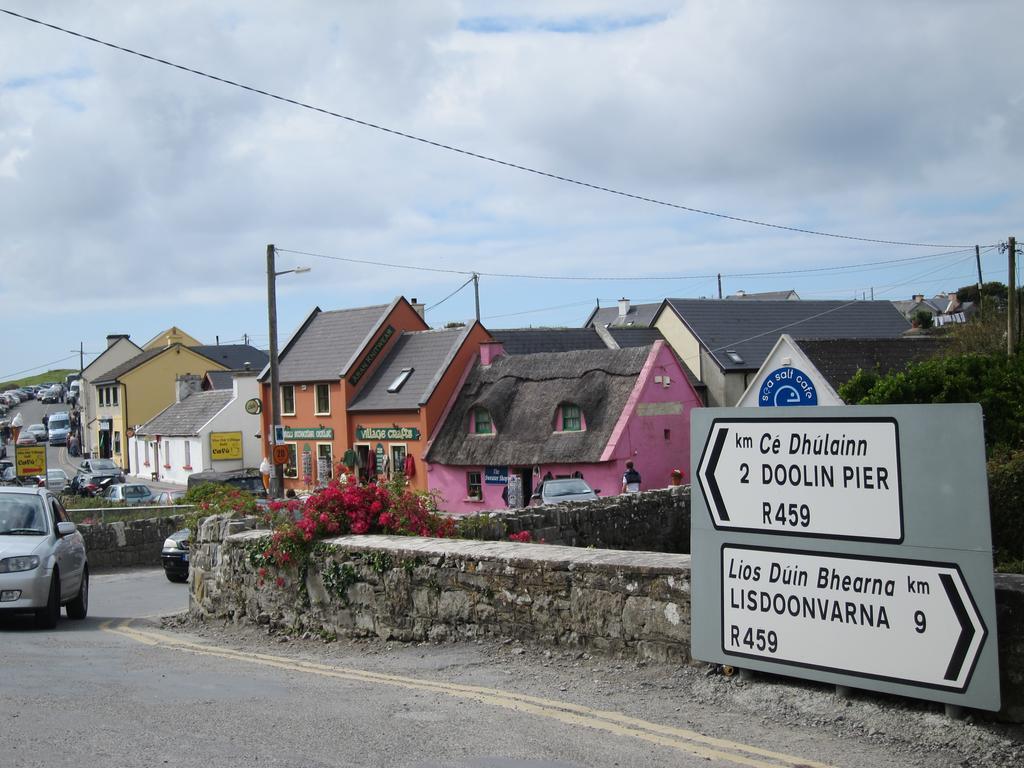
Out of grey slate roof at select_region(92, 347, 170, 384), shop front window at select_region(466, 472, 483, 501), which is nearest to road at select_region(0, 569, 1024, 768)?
shop front window at select_region(466, 472, 483, 501)

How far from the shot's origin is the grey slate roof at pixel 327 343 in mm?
52531

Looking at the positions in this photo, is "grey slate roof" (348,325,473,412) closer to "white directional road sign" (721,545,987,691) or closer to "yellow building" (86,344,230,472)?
"yellow building" (86,344,230,472)

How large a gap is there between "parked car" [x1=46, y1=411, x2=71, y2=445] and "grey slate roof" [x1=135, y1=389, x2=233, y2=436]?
3203 cm

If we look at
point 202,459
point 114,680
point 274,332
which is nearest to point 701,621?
point 114,680

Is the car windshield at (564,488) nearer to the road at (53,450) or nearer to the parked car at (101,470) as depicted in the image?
the parked car at (101,470)

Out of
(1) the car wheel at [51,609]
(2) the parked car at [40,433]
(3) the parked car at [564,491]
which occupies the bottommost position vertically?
(1) the car wheel at [51,609]

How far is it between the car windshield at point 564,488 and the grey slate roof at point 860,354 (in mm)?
14129

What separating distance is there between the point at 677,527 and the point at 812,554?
15.7m

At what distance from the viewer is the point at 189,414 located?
214ft

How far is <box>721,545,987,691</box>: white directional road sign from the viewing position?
5938mm

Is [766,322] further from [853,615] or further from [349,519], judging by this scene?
[853,615]

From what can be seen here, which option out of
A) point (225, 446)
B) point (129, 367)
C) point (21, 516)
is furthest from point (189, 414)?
point (21, 516)

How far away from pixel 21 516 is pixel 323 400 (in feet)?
127

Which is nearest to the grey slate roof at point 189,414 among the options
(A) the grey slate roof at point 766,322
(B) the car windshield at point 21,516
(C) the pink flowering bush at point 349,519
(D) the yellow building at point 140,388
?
(D) the yellow building at point 140,388
